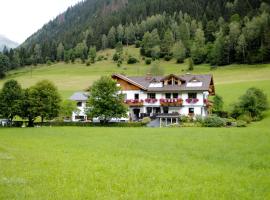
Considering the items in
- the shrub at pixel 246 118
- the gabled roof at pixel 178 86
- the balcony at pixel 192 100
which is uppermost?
the gabled roof at pixel 178 86

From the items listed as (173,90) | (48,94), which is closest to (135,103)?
(173,90)

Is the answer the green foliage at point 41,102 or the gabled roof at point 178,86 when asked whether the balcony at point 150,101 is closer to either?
the gabled roof at point 178,86

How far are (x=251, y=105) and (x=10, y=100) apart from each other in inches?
1547

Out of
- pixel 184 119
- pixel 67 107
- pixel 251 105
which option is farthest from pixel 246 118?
pixel 67 107

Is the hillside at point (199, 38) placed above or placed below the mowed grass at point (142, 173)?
above

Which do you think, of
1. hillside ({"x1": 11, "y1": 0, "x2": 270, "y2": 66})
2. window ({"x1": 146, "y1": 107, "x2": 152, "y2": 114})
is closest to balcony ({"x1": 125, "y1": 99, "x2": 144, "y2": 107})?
window ({"x1": 146, "y1": 107, "x2": 152, "y2": 114})

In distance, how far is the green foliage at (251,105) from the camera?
180 feet

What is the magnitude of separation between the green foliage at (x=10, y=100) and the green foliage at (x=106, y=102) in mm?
11468

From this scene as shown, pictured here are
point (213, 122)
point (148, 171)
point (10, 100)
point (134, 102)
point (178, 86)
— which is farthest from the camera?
point (134, 102)

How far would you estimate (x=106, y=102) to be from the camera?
54.9 m

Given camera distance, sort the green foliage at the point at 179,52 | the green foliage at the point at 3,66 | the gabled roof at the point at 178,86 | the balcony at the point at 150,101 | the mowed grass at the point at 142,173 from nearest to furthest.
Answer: the mowed grass at the point at 142,173 < the gabled roof at the point at 178,86 < the balcony at the point at 150,101 < the green foliage at the point at 179,52 < the green foliage at the point at 3,66

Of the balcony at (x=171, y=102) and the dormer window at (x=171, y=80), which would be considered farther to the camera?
the dormer window at (x=171, y=80)

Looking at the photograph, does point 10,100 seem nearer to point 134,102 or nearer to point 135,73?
point 134,102

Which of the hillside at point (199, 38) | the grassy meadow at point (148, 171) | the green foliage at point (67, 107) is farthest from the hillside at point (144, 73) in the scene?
the grassy meadow at point (148, 171)
